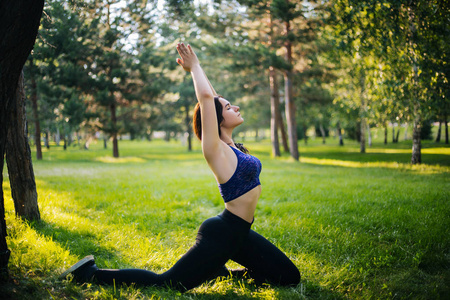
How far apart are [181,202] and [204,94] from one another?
15.8 ft

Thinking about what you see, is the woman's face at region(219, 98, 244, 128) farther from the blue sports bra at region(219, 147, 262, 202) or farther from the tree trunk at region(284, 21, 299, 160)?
the tree trunk at region(284, 21, 299, 160)

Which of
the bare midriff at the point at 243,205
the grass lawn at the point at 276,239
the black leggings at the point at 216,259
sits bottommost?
the grass lawn at the point at 276,239

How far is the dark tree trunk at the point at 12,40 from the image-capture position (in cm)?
252

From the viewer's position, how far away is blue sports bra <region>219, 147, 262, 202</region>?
9.03ft

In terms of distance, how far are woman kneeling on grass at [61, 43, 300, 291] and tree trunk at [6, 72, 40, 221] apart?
257 cm

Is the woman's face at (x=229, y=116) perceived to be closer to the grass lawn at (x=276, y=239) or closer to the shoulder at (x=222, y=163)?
the shoulder at (x=222, y=163)

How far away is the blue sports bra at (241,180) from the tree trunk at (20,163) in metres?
3.72

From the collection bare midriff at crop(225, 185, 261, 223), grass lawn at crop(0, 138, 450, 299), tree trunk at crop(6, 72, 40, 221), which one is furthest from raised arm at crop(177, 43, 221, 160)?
tree trunk at crop(6, 72, 40, 221)

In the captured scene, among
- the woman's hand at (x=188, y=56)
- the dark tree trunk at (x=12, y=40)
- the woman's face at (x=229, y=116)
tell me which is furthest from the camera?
the woman's face at (x=229, y=116)

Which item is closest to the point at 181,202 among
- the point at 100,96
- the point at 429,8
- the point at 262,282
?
the point at 262,282

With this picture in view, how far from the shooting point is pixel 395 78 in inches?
257

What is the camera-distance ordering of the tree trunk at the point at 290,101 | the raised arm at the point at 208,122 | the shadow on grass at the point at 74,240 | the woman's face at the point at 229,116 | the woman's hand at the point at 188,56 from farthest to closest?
the tree trunk at the point at 290,101 → the shadow on grass at the point at 74,240 → the woman's face at the point at 229,116 → the woman's hand at the point at 188,56 → the raised arm at the point at 208,122

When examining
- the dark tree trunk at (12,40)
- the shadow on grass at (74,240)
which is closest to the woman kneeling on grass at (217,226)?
the shadow on grass at (74,240)

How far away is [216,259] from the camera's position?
269 centimetres
